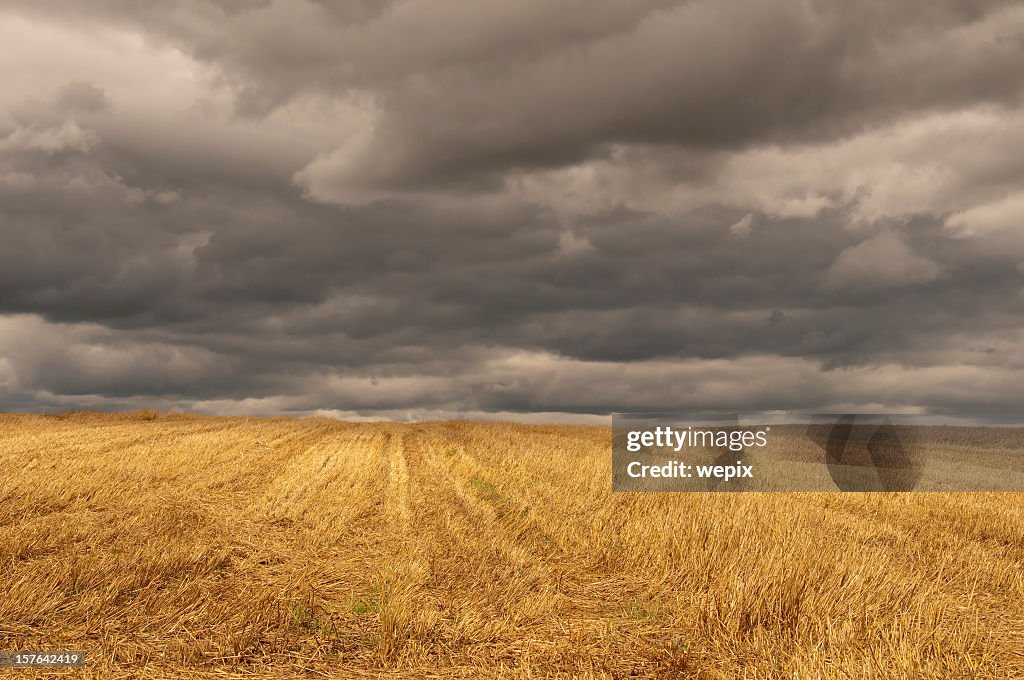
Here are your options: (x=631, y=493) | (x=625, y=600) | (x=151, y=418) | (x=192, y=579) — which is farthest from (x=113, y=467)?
(x=151, y=418)

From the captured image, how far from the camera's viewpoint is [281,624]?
26.3 feet

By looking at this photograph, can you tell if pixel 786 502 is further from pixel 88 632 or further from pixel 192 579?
pixel 88 632

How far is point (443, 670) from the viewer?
6.96 metres

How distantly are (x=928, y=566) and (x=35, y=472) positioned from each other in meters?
17.8

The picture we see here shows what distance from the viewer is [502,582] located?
9523 millimetres

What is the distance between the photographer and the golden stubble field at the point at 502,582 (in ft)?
23.8

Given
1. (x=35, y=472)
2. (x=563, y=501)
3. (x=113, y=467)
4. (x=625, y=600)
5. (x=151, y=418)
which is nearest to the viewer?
(x=625, y=600)

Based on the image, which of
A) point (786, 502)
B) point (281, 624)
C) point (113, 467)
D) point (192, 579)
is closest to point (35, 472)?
point (113, 467)

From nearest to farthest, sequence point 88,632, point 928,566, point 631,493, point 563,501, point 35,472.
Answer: point 88,632, point 928,566, point 563,501, point 631,493, point 35,472

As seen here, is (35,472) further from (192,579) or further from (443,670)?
(443,670)

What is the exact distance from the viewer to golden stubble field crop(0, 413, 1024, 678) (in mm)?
7254

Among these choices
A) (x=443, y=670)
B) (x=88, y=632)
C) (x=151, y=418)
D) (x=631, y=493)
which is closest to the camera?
(x=443, y=670)

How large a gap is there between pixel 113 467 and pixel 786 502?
1551cm

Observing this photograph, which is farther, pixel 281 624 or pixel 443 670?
pixel 281 624
